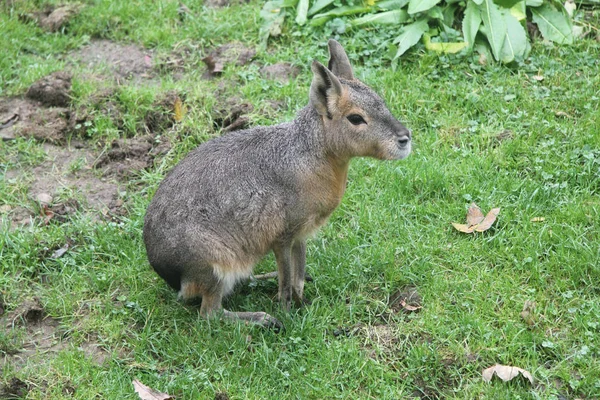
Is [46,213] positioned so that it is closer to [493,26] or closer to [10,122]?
[10,122]

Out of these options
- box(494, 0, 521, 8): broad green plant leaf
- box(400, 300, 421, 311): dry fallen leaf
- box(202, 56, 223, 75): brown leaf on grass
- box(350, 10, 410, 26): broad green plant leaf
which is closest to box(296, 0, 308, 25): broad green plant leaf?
box(350, 10, 410, 26): broad green plant leaf

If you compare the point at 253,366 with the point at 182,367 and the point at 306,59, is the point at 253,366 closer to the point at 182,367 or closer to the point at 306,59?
the point at 182,367

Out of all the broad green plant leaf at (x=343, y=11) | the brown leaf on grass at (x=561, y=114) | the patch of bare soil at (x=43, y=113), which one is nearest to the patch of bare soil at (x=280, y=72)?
the broad green plant leaf at (x=343, y=11)

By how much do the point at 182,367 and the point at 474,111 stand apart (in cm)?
315

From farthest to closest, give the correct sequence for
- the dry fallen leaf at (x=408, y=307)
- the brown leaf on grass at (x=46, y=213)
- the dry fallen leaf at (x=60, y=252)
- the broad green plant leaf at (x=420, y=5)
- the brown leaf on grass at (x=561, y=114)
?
the broad green plant leaf at (x=420, y=5) < the brown leaf on grass at (x=561, y=114) < the brown leaf on grass at (x=46, y=213) < the dry fallen leaf at (x=60, y=252) < the dry fallen leaf at (x=408, y=307)

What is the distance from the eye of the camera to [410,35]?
23.0ft

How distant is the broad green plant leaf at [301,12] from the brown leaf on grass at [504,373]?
13.2ft

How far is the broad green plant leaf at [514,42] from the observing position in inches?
271

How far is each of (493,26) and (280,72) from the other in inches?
71.4

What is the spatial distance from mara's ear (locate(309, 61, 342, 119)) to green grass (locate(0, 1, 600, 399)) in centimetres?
107

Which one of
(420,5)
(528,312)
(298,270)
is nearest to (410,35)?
(420,5)

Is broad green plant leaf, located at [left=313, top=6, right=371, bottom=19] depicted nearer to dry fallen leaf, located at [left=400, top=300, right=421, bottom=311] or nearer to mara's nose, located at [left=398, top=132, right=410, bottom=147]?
mara's nose, located at [left=398, top=132, right=410, bottom=147]

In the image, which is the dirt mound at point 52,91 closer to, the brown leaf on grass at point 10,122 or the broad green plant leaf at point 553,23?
the brown leaf on grass at point 10,122

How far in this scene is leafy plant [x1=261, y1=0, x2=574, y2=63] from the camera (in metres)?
6.91
